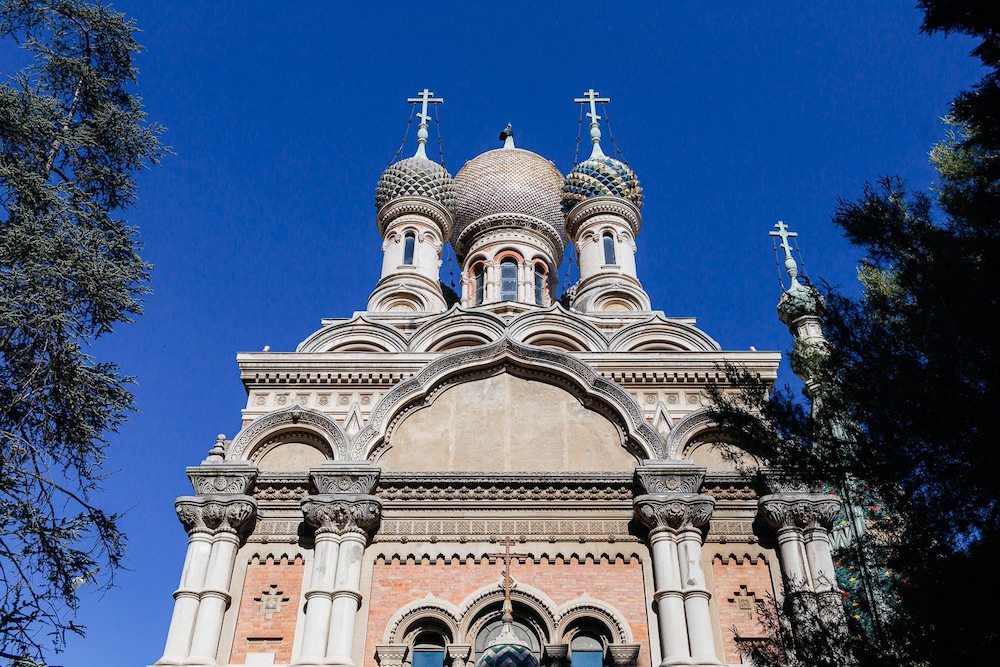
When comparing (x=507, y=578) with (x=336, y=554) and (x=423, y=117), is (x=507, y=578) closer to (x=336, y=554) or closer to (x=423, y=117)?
(x=336, y=554)

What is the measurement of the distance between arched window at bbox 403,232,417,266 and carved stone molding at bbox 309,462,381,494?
35.7 ft

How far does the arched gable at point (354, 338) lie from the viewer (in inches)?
635

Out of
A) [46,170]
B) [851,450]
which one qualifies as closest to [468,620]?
[851,450]

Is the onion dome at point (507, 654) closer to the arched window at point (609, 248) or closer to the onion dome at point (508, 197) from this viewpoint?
the arched window at point (609, 248)

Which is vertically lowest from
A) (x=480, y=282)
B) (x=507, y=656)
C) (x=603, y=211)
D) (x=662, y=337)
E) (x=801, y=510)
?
(x=507, y=656)

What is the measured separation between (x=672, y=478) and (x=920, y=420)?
4.67 metres

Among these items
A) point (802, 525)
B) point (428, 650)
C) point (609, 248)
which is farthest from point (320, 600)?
point (609, 248)

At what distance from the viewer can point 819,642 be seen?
639 centimetres

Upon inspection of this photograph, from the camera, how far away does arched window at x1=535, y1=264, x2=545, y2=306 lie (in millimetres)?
21344

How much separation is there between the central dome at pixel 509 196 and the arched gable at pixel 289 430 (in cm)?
1159

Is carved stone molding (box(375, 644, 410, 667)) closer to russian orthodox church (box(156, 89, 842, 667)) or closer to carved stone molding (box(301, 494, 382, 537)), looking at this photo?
russian orthodox church (box(156, 89, 842, 667))

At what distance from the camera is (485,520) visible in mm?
11031

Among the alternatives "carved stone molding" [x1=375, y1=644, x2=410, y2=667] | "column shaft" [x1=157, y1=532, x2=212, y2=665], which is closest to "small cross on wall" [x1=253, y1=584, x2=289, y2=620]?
"column shaft" [x1=157, y1=532, x2=212, y2=665]

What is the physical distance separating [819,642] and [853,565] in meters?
1.08
